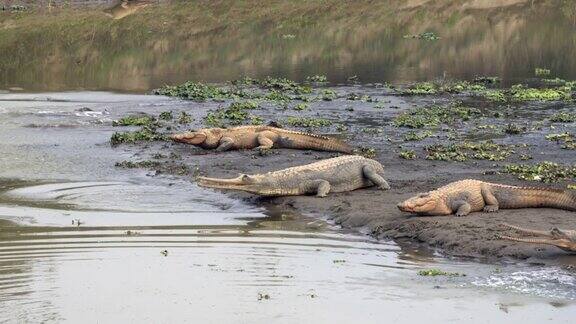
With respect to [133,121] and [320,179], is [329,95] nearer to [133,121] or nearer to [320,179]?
[133,121]

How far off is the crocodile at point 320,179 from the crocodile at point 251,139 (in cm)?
288

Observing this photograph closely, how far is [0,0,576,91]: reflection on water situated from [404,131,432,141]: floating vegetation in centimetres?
874

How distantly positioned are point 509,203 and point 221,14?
99.0 ft

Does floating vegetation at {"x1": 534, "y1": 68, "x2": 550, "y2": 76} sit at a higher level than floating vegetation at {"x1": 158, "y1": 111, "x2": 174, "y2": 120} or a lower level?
higher

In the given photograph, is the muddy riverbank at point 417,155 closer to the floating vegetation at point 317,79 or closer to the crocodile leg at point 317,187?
the crocodile leg at point 317,187

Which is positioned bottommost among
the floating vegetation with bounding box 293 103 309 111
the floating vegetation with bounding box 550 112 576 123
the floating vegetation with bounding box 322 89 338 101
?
the floating vegetation with bounding box 293 103 309 111

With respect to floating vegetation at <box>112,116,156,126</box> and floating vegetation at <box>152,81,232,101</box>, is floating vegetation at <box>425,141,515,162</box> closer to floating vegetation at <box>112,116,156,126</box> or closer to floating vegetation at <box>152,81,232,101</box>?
floating vegetation at <box>112,116,156,126</box>

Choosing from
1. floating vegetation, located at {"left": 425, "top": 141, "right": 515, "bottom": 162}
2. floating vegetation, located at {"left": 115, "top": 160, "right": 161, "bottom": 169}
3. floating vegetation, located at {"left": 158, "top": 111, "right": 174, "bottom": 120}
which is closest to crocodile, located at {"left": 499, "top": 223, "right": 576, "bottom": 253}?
floating vegetation, located at {"left": 425, "top": 141, "right": 515, "bottom": 162}

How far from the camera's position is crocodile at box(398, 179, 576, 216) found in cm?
1370

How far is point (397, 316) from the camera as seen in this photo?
10.0 meters

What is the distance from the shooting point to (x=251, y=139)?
19.6 metres

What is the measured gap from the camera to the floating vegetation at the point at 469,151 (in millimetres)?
17781

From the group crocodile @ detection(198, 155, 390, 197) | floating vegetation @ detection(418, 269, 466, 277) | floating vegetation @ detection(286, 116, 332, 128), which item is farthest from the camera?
floating vegetation @ detection(286, 116, 332, 128)

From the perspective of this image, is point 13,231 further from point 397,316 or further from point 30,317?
point 397,316
